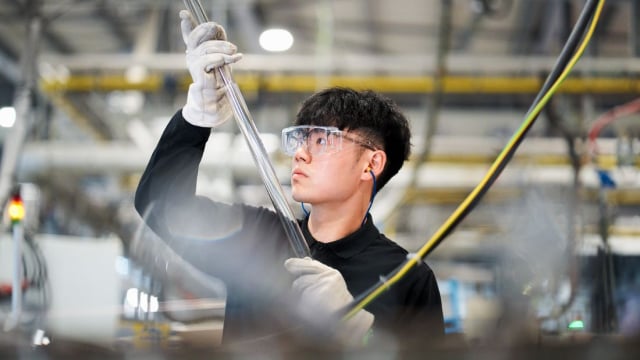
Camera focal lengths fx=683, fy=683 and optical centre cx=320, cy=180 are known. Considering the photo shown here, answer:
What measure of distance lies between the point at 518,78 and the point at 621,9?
1.89 feet

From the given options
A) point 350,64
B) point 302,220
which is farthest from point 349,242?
point 350,64

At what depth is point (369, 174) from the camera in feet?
3.09

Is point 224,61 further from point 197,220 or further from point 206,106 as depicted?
point 197,220

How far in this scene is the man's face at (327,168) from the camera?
87 cm

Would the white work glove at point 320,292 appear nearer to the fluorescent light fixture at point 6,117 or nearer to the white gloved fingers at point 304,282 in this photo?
the white gloved fingers at point 304,282

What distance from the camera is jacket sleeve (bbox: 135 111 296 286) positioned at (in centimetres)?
83

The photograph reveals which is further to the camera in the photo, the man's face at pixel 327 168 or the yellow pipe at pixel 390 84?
the yellow pipe at pixel 390 84

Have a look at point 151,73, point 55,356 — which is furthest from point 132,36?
point 55,356

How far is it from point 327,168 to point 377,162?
0.09m

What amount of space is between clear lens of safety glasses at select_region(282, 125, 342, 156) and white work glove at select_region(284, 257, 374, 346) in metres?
0.16

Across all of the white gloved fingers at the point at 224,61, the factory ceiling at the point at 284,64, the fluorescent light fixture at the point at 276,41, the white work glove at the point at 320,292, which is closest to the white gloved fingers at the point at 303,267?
the white work glove at the point at 320,292

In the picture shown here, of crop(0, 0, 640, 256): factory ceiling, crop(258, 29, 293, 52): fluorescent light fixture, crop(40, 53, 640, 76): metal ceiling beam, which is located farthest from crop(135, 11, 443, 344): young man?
crop(258, 29, 293, 52): fluorescent light fixture

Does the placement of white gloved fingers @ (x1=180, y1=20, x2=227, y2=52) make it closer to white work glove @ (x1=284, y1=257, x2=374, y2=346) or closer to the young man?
the young man

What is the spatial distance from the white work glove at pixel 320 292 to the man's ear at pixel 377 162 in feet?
0.63
